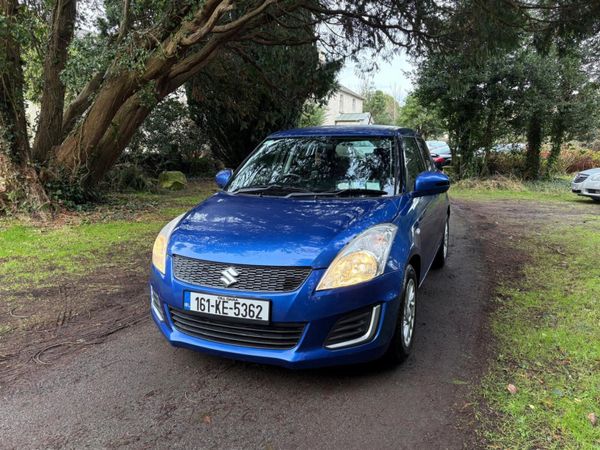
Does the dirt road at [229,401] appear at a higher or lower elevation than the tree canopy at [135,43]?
lower

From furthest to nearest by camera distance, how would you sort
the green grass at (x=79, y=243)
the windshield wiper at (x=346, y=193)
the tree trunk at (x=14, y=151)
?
the tree trunk at (x=14, y=151)
the green grass at (x=79, y=243)
the windshield wiper at (x=346, y=193)

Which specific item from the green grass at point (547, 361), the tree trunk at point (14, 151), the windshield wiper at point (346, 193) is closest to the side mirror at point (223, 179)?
the windshield wiper at point (346, 193)

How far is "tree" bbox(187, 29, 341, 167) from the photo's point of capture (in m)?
11.7

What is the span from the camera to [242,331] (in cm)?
274

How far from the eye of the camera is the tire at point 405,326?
2.96 meters

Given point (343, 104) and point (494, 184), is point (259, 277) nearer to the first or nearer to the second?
point (494, 184)

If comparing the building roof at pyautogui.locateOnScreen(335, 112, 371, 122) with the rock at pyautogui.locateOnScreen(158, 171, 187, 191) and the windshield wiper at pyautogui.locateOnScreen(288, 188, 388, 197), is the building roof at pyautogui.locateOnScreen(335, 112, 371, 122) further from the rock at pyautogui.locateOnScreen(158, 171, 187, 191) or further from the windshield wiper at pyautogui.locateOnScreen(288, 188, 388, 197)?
the windshield wiper at pyautogui.locateOnScreen(288, 188, 388, 197)

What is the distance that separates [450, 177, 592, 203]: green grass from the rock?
8893mm

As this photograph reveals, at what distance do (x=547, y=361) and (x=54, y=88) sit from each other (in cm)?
972

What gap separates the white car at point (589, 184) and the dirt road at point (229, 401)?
440 inches

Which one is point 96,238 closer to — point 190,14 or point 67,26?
point 190,14

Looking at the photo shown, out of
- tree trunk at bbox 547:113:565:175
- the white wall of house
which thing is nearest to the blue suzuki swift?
tree trunk at bbox 547:113:565:175

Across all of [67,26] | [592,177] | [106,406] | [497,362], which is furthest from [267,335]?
[592,177]

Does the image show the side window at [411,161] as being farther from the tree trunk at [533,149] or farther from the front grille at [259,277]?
the tree trunk at [533,149]
